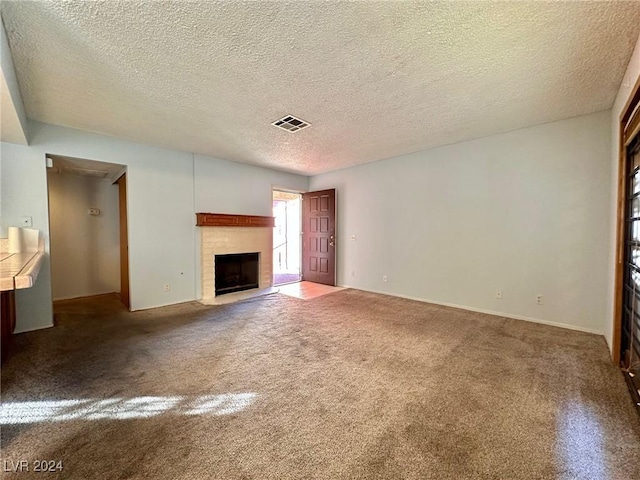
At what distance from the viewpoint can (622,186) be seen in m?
2.46

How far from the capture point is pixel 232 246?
16.8 feet

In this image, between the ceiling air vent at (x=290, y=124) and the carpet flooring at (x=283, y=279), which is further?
the carpet flooring at (x=283, y=279)

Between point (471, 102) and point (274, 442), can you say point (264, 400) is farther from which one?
point (471, 102)

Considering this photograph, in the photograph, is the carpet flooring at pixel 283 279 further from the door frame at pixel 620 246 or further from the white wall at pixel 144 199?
the door frame at pixel 620 246

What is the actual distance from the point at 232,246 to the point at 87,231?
263 centimetres

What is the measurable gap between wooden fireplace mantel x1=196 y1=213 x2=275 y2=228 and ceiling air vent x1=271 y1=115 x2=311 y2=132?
7.06ft

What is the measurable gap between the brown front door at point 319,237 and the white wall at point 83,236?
3.83 meters

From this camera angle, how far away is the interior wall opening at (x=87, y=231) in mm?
4543

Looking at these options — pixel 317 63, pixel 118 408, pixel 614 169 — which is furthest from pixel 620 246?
pixel 118 408

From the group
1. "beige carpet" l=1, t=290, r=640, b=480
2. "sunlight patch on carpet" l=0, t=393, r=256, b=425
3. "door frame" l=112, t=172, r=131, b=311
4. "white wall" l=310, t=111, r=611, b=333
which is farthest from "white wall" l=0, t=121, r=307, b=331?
"white wall" l=310, t=111, r=611, b=333

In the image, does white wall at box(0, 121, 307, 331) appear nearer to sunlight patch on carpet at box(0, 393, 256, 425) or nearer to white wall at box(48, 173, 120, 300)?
white wall at box(48, 173, 120, 300)

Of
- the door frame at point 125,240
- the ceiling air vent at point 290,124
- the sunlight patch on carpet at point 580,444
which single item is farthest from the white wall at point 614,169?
the door frame at point 125,240

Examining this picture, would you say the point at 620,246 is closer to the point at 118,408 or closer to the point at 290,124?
the point at 290,124

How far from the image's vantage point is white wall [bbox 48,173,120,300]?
463cm
